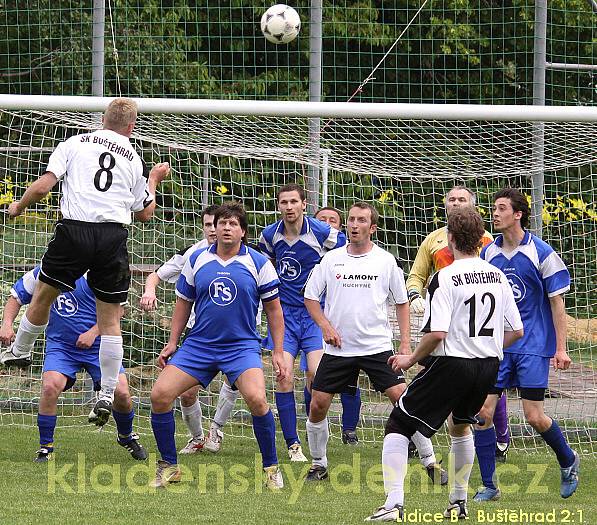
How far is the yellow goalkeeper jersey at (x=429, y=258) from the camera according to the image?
8.75 meters

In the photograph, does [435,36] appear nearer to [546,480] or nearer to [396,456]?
[546,480]

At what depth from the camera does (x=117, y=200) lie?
769 centimetres

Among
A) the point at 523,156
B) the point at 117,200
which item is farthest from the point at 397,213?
the point at 117,200

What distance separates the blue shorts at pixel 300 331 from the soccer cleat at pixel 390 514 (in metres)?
2.88

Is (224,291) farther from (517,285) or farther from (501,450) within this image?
(501,450)

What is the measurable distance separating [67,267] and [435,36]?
779 centimetres

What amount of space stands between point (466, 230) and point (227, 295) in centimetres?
199

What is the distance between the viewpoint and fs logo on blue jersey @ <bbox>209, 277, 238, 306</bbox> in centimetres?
784

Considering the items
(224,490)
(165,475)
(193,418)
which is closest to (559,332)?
(224,490)

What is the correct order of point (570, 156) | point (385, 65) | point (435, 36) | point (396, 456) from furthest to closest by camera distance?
point (385, 65) → point (435, 36) → point (570, 156) → point (396, 456)

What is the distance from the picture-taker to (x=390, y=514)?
21.2 feet

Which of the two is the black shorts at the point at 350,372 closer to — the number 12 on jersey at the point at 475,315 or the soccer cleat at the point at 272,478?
the soccer cleat at the point at 272,478

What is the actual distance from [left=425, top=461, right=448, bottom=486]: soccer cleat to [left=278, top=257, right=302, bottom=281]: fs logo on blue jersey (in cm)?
203

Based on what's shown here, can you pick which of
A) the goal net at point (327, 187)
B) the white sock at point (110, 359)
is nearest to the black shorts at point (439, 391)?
the white sock at point (110, 359)
